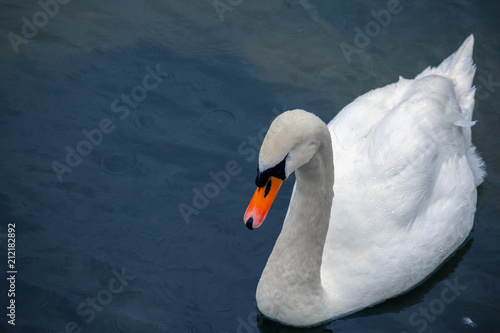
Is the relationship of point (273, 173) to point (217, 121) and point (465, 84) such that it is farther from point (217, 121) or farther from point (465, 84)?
point (465, 84)

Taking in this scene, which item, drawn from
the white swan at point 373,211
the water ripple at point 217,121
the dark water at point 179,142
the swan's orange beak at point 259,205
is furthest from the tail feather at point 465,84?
the swan's orange beak at point 259,205

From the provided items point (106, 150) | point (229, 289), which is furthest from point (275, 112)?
point (229, 289)

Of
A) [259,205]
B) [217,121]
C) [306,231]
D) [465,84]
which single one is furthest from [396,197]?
[217,121]

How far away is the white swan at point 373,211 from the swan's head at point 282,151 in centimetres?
3

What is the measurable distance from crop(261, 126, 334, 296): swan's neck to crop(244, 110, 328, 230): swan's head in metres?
0.21

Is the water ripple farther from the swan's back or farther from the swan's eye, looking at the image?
the swan's eye

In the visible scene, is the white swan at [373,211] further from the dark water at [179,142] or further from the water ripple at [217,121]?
the water ripple at [217,121]

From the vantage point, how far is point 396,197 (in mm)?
7266

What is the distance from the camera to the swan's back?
717cm

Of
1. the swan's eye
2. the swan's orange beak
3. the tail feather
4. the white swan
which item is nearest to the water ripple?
the white swan

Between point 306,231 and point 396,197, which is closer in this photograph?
point 306,231

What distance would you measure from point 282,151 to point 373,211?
200cm

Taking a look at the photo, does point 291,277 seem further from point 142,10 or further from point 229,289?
point 142,10

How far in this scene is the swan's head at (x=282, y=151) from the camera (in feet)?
18.4
